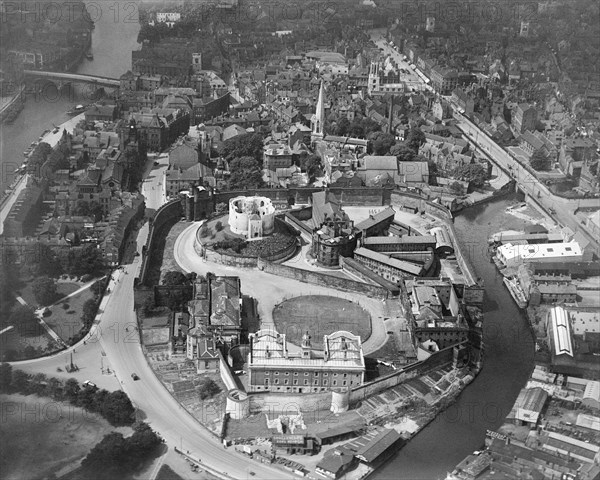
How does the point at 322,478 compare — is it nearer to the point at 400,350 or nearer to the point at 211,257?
the point at 400,350

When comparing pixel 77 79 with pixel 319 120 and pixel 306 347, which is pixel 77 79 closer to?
pixel 319 120

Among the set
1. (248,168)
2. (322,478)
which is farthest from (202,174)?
(322,478)

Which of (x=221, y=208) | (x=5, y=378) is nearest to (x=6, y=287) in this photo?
(x=5, y=378)

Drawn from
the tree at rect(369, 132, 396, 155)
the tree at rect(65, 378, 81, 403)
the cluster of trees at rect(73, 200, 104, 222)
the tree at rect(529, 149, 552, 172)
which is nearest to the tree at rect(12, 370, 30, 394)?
the tree at rect(65, 378, 81, 403)

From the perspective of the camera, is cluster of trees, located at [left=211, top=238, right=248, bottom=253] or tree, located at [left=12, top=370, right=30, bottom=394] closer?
tree, located at [left=12, top=370, right=30, bottom=394]

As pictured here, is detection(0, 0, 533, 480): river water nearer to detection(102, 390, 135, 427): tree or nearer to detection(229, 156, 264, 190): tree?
detection(102, 390, 135, 427): tree

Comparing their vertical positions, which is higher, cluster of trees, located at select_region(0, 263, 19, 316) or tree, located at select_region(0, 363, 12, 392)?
cluster of trees, located at select_region(0, 263, 19, 316)
